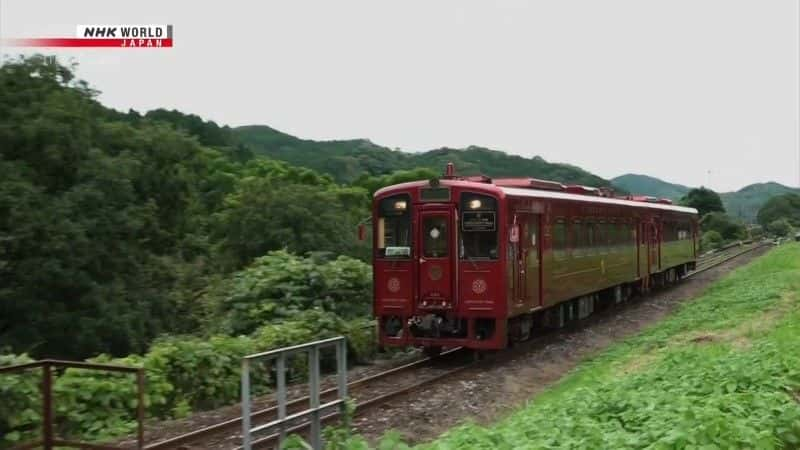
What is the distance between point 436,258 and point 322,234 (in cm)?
1094

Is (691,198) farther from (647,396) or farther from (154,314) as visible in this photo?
(647,396)

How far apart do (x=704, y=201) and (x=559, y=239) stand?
77508mm


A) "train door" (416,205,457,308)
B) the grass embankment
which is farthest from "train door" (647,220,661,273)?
"train door" (416,205,457,308)

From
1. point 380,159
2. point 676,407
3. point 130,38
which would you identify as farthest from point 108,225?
point 380,159

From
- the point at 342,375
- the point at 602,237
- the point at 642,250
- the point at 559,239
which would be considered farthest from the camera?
the point at 642,250

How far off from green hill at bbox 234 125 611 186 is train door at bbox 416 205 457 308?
5922 cm

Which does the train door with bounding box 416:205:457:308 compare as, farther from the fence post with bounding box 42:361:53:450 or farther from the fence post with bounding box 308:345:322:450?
the fence post with bounding box 42:361:53:450

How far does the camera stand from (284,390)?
22.4ft

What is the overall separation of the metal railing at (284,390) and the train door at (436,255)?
6.25 metres

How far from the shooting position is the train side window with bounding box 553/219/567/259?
16219 mm

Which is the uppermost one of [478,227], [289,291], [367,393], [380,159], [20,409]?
[380,159]

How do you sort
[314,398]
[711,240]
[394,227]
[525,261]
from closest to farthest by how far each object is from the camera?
[314,398] < [394,227] < [525,261] < [711,240]

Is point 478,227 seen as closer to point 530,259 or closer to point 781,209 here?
point 530,259

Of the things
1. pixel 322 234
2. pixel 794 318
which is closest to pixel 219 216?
pixel 322 234
